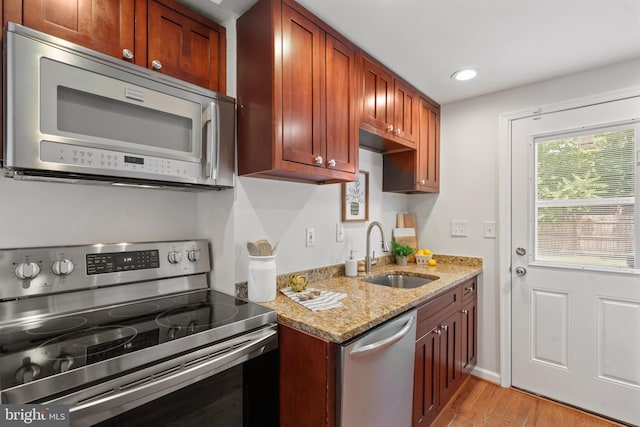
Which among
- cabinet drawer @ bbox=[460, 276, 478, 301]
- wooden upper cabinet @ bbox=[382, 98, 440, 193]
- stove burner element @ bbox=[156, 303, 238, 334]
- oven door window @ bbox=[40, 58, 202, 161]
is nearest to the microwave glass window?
oven door window @ bbox=[40, 58, 202, 161]

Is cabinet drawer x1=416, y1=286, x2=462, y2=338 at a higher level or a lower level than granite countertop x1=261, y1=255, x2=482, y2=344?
lower

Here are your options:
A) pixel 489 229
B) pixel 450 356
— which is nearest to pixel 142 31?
pixel 450 356

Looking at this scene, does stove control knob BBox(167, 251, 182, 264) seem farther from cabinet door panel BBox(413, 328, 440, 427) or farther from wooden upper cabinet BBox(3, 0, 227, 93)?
cabinet door panel BBox(413, 328, 440, 427)

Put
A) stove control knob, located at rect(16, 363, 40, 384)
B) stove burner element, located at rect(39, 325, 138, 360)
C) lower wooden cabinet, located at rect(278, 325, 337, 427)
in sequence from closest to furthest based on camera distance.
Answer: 1. stove control knob, located at rect(16, 363, 40, 384)
2. stove burner element, located at rect(39, 325, 138, 360)
3. lower wooden cabinet, located at rect(278, 325, 337, 427)

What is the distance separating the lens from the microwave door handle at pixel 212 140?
1.42 metres

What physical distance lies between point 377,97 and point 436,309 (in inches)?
52.8

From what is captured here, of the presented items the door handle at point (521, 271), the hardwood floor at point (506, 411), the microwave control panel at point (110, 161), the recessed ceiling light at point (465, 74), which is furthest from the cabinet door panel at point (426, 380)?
the recessed ceiling light at point (465, 74)

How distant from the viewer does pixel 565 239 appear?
7.07 feet

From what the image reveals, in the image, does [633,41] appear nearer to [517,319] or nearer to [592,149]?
[592,149]

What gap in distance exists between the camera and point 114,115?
119 centimetres

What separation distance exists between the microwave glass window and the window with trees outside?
234 centimetres

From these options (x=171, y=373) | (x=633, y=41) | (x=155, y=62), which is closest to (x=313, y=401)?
(x=171, y=373)

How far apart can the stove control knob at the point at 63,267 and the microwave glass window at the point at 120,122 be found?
527 millimetres

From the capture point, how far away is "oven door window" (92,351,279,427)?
94 cm
